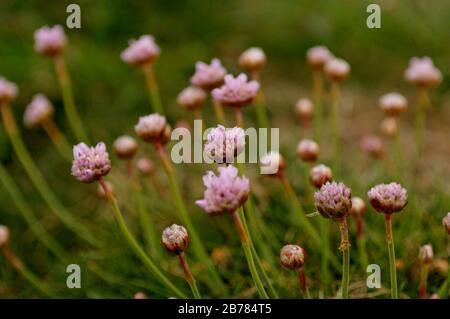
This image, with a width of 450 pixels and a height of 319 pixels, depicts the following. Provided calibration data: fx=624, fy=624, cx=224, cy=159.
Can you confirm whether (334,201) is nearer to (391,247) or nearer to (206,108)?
(391,247)

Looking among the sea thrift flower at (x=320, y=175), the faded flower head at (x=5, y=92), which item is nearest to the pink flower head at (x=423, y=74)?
the sea thrift flower at (x=320, y=175)

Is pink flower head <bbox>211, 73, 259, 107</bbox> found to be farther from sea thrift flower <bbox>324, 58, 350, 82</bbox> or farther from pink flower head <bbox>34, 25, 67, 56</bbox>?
pink flower head <bbox>34, 25, 67, 56</bbox>

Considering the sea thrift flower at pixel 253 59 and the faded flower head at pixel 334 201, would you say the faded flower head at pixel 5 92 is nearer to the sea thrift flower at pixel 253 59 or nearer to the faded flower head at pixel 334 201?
the sea thrift flower at pixel 253 59

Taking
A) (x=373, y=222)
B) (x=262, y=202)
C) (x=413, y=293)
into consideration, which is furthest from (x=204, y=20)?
(x=413, y=293)

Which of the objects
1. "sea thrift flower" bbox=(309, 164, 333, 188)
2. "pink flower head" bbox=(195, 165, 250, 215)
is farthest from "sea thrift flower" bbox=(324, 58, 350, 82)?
"pink flower head" bbox=(195, 165, 250, 215)

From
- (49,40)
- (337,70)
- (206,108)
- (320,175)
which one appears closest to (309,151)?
(320,175)
